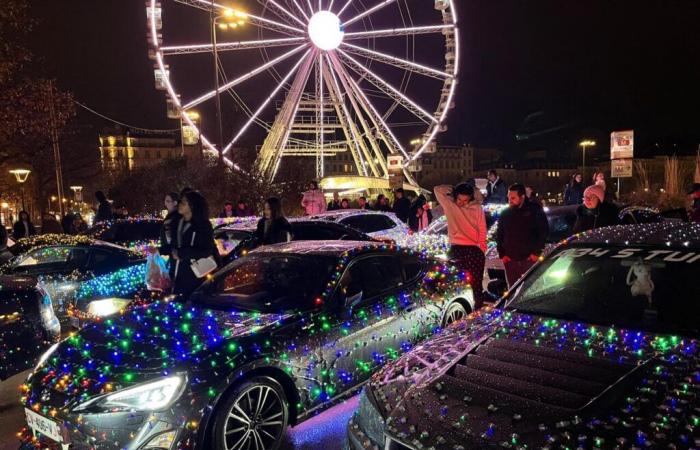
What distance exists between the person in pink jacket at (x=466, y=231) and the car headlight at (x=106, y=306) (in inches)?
151

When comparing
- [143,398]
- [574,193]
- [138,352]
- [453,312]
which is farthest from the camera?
[574,193]

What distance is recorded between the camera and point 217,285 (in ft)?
14.8

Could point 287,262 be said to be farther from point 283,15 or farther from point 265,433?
point 283,15

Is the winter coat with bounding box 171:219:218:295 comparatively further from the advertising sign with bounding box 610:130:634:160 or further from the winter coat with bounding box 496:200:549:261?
the advertising sign with bounding box 610:130:634:160

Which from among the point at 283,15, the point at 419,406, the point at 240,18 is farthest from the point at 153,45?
the point at 419,406

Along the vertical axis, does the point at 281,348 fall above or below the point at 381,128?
below

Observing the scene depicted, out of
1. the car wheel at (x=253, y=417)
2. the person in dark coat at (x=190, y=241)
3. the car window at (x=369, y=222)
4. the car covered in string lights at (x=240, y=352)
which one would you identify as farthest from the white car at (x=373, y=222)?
the car wheel at (x=253, y=417)

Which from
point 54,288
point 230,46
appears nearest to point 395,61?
point 230,46

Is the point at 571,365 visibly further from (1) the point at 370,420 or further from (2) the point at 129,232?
(2) the point at 129,232

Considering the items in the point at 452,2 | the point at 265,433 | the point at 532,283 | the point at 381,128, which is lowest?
the point at 265,433

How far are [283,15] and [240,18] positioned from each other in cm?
381

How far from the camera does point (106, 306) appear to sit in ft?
19.6

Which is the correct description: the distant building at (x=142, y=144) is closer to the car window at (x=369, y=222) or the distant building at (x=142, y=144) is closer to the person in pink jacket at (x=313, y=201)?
the person in pink jacket at (x=313, y=201)

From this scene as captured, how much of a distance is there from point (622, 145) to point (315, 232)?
14.1 metres
